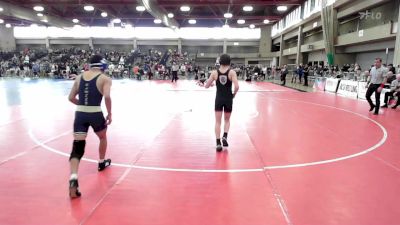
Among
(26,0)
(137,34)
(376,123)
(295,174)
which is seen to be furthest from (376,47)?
(137,34)

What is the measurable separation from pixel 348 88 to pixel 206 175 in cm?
1502

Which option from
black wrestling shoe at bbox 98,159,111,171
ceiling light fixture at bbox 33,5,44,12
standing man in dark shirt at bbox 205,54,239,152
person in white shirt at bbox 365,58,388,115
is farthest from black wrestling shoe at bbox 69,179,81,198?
ceiling light fixture at bbox 33,5,44,12

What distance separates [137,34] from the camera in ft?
157

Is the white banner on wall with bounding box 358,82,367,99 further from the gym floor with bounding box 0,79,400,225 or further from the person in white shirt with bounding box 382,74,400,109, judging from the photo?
the gym floor with bounding box 0,79,400,225

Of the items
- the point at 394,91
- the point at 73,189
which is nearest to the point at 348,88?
the point at 394,91

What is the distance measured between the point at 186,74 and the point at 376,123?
90.0 feet

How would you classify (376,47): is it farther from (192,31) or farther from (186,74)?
(192,31)

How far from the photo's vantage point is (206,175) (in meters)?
4.67

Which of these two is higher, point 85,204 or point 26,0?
point 26,0

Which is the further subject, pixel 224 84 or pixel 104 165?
pixel 224 84

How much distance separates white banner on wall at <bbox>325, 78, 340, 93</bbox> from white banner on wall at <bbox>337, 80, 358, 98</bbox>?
0.47 m

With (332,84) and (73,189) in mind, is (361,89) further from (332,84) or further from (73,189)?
(73,189)

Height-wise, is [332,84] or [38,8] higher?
[38,8]

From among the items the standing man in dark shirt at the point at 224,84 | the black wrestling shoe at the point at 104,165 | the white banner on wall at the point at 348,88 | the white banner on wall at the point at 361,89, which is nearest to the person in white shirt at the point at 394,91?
the white banner on wall at the point at 361,89
